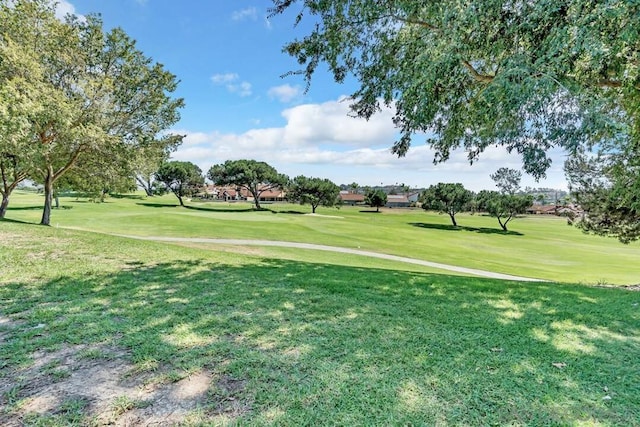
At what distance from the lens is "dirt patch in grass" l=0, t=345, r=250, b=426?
225cm

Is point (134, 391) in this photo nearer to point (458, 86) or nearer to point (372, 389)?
point (372, 389)

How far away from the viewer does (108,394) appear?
8.17 feet

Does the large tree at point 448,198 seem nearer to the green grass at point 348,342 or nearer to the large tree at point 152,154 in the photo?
the large tree at point 152,154

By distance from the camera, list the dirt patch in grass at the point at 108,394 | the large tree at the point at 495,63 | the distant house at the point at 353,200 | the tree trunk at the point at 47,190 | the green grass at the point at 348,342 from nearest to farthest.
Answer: the dirt patch in grass at the point at 108,394
the green grass at the point at 348,342
the large tree at the point at 495,63
the tree trunk at the point at 47,190
the distant house at the point at 353,200

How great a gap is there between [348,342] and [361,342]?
0.47 feet

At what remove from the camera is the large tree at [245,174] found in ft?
172

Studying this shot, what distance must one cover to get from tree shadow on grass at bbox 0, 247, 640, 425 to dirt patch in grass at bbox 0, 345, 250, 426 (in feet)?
0.24

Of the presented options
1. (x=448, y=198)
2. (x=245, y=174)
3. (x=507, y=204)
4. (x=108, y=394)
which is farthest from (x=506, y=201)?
(x=108, y=394)

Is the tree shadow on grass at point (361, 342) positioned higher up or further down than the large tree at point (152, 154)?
further down

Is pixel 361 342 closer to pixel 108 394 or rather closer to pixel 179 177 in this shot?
pixel 108 394

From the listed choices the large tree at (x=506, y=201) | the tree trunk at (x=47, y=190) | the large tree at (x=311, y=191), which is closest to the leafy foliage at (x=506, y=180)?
the large tree at (x=506, y=201)

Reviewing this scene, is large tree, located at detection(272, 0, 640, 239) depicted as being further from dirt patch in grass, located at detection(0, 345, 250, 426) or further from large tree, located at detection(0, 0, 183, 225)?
large tree, located at detection(0, 0, 183, 225)

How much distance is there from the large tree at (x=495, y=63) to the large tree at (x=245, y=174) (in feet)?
150

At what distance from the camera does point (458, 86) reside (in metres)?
6.06
